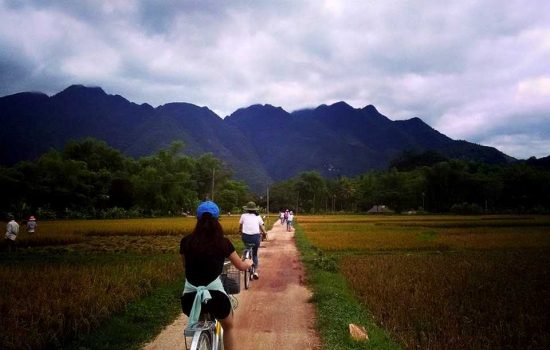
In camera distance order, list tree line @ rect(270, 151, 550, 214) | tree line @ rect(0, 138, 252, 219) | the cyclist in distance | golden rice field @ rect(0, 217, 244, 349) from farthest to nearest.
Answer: tree line @ rect(270, 151, 550, 214), tree line @ rect(0, 138, 252, 219), golden rice field @ rect(0, 217, 244, 349), the cyclist in distance

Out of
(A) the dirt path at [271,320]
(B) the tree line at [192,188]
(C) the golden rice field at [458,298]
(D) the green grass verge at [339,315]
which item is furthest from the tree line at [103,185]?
(A) the dirt path at [271,320]

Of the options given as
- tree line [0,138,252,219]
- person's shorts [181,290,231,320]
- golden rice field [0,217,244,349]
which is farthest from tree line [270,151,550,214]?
person's shorts [181,290,231,320]

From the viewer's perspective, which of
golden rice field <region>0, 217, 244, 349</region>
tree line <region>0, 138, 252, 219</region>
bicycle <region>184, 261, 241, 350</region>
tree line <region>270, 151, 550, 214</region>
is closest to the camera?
bicycle <region>184, 261, 241, 350</region>

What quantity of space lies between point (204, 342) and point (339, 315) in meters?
4.46

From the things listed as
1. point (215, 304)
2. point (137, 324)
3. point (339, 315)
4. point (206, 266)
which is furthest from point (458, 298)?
point (206, 266)

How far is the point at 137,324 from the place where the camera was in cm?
727

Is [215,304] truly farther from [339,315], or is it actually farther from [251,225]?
[251,225]

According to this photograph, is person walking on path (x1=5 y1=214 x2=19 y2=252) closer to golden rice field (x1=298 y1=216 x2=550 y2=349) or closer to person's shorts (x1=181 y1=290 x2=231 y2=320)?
golden rice field (x1=298 y1=216 x2=550 y2=349)

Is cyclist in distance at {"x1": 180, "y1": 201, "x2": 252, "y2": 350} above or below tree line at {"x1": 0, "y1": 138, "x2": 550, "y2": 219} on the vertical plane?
below

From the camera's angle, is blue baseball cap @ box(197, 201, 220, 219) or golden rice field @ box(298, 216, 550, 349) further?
golden rice field @ box(298, 216, 550, 349)

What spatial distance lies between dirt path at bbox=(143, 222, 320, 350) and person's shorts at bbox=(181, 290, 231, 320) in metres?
2.34

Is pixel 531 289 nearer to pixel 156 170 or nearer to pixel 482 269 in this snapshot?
pixel 482 269

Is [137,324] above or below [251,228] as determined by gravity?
below

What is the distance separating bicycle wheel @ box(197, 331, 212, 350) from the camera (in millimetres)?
3669
